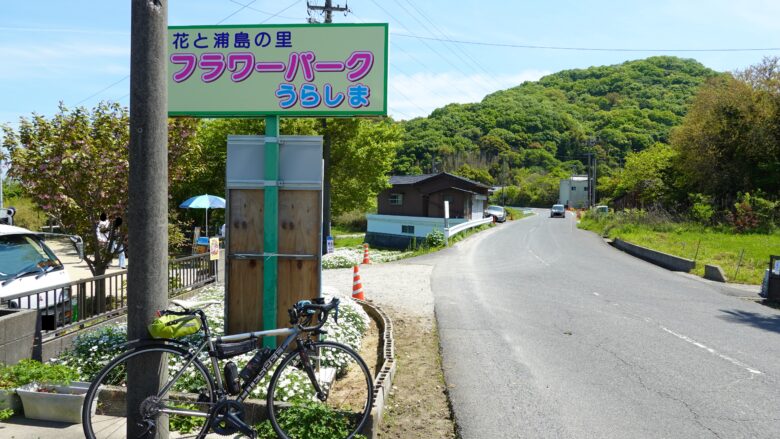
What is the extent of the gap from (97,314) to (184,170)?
16.2 feet

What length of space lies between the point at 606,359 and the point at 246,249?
16.3ft

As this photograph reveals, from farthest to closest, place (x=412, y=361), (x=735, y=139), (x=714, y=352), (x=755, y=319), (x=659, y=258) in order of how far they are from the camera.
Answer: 1. (x=735, y=139)
2. (x=659, y=258)
3. (x=755, y=319)
4. (x=714, y=352)
5. (x=412, y=361)

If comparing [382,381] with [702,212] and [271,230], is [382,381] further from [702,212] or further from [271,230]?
[702,212]

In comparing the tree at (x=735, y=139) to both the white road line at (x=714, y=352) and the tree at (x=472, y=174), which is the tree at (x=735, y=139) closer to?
the white road line at (x=714, y=352)

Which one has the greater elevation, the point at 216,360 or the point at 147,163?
the point at 147,163

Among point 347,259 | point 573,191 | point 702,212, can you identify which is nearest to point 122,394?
point 347,259

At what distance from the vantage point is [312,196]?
6.50 m

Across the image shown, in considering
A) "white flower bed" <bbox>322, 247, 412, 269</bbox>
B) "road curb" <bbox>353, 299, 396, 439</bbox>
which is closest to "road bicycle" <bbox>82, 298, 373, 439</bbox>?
"road curb" <bbox>353, 299, 396, 439</bbox>

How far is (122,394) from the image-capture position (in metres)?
4.60

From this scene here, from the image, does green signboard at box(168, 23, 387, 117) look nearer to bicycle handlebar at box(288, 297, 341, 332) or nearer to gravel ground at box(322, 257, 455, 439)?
bicycle handlebar at box(288, 297, 341, 332)

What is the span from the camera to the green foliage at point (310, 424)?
4.22m

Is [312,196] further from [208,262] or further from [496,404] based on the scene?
[208,262]

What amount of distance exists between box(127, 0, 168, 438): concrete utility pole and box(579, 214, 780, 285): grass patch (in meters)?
17.9

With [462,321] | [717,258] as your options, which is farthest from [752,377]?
[717,258]
